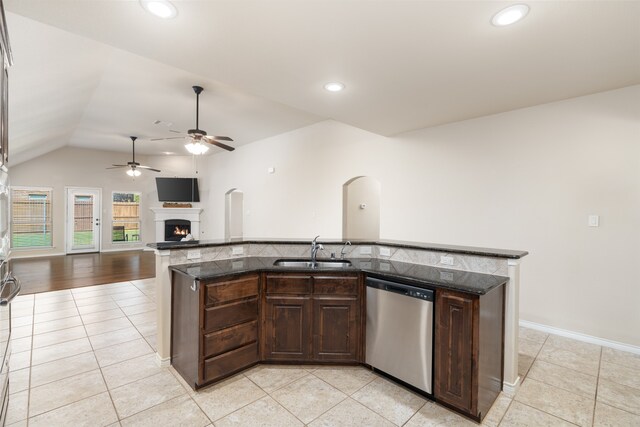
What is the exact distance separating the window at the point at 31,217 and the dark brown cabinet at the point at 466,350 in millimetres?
10175

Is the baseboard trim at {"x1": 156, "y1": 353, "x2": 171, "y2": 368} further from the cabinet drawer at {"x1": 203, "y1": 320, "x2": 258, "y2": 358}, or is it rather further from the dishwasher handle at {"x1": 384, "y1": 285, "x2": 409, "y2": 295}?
the dishwasher handle at {"x1": 384, "y1": 285, "x2": 409, "y2": 295}

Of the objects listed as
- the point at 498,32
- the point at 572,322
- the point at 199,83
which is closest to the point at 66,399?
the point at 199,83

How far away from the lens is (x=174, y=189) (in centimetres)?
927

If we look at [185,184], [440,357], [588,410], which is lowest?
[588,410]

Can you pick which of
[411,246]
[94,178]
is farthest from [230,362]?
[94,178]

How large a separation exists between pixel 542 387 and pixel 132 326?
13.6 ft

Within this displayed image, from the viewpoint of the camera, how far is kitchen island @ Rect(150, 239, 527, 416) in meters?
2.25

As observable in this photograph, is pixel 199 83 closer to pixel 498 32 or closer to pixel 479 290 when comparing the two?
pixel 498 32

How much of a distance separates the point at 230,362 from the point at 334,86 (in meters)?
2.61

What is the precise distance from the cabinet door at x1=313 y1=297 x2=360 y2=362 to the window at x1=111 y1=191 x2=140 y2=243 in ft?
29.9

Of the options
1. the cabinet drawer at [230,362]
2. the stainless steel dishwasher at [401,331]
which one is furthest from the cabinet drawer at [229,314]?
the stainless steel dishwasher at [401,331]

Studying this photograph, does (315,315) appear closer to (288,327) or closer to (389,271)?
(288,327)

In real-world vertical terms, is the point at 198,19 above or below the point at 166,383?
above

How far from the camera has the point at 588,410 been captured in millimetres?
2086
